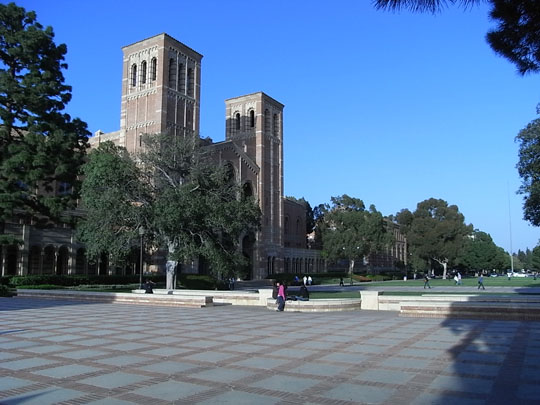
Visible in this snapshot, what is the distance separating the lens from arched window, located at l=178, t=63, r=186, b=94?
1977 inches

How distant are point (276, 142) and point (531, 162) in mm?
35044

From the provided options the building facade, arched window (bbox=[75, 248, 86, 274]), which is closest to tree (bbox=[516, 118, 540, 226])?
the building facade

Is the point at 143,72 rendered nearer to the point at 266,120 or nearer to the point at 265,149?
the point at 265,149

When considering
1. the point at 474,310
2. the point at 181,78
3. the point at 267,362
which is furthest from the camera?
the point at 181,78

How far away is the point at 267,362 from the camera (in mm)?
8305

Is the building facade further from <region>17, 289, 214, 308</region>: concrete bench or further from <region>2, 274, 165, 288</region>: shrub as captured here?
<region>17, 289, 214, 308</region>: concrete bench

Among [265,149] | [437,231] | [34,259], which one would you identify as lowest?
[34,259]

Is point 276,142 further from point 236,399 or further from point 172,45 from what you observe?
point 236,399

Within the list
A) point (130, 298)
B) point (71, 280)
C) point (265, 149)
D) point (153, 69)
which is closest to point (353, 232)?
point (265, 149)

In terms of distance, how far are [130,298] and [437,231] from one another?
6065 cm

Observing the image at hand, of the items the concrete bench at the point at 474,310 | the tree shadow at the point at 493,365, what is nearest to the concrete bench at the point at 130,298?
the concrete bench at the point at 474,310

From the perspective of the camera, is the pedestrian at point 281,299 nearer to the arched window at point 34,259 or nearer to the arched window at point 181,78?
the arched window at point 34,259

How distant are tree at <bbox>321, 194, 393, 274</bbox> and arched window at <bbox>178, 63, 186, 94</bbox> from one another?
2725 centimetres

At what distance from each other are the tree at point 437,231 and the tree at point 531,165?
3555 centimetres
